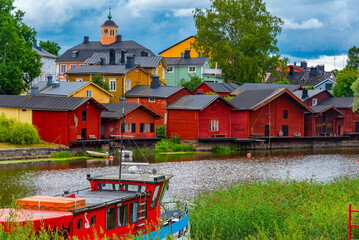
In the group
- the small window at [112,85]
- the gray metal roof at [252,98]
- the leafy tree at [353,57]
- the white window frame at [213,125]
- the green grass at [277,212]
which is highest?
the leafy tree at [353,57]

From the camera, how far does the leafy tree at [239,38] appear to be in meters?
90.4

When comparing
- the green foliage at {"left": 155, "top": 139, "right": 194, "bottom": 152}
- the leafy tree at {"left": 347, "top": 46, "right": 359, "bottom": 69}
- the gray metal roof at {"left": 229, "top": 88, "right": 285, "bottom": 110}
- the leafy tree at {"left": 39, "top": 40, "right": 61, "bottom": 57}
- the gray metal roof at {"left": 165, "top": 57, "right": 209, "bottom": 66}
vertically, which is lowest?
the green foliage at {"left": 155, "top": 139, "right": 194, "bottom": 152}

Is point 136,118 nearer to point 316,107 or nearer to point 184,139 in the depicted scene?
point 184,139

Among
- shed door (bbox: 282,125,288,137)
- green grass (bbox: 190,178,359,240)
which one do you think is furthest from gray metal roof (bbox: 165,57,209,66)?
green grass (bbox: 190,178,359,240)

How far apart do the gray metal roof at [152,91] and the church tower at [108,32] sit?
43.6 meters

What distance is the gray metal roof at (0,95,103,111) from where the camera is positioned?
53716 mm

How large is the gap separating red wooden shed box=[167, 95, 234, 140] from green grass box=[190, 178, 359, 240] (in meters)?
32.7

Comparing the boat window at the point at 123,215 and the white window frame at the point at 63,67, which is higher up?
the white window frame at the point at 63,67

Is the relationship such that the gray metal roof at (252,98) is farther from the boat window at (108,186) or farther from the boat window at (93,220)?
the boat window at (93,220)

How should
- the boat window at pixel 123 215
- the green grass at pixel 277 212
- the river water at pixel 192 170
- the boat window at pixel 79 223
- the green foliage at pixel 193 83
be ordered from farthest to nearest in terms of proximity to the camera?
1. the green foliage at pixel 193 83
2. the river water at pixel 192 170
3. the green grass at pixel 277 212
4. the boat window at pixel 123 215
5. the boat window at pixel 79 223

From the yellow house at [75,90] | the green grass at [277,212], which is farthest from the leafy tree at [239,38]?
the green grass at [277,212]

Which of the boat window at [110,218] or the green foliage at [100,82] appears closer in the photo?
the boat window at [110,218]

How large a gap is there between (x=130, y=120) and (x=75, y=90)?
7.91 m

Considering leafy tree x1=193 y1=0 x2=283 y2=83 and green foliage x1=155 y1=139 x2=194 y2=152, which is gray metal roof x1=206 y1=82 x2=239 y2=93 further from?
green foliage x1=155 y1=139 x2=194 y2=152
